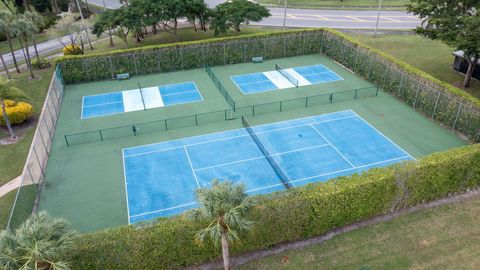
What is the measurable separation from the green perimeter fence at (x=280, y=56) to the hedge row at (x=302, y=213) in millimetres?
8494

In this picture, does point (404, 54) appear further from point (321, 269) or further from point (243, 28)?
point (321, 269)

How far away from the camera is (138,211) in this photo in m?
18.7

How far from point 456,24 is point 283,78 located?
44.5 feet

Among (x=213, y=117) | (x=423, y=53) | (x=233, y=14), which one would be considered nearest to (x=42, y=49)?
(x=233, y=14)

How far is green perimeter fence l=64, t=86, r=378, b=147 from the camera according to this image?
82.2 feet

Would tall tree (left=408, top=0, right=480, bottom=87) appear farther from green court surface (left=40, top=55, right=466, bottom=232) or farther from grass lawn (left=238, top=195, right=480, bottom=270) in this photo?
grass lawn (left=238, top=195, right=480, bottom=270)

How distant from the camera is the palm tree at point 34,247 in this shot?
10625mm

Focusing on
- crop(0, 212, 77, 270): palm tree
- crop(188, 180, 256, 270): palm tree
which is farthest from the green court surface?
crop(188, 180, 256, 270): palm tree

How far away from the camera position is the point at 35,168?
2050 cm

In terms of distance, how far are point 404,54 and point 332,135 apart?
60.1 feet

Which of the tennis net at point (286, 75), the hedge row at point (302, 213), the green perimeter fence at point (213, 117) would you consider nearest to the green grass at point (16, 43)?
the green perimeter fence at point (213, 117)

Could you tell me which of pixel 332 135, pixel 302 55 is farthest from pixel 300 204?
pixel 302 55

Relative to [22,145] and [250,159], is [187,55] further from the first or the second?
[250,159]

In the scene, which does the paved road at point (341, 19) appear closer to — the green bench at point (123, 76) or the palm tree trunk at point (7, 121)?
the green bench at point (123, 76)
